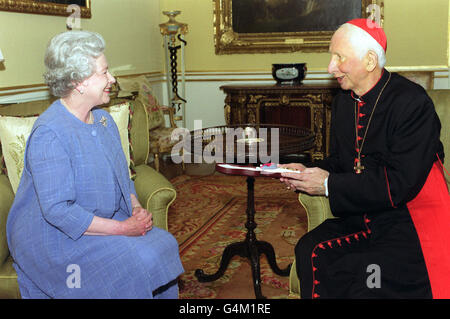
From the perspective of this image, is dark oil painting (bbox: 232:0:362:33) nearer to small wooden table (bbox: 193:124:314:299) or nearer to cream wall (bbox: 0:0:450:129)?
cream wall (bbox: 0:0:450:129)

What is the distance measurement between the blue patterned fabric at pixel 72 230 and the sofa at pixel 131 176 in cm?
12

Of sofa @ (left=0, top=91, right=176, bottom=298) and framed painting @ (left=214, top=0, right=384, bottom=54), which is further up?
framed painting @ (left=214, top=0, right=384, bottom=54)

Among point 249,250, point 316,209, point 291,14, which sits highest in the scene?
point 291,14

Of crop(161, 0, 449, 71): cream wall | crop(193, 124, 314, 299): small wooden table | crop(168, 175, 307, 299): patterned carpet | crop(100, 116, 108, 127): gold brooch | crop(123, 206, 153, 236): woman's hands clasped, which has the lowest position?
crop(168, 175, 307, 299): patterned carpet

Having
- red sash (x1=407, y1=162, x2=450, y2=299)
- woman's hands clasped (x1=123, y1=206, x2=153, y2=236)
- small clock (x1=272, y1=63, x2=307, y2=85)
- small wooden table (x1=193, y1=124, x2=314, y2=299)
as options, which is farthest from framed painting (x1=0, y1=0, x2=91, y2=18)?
red sash (x1=407, y1=162, x2=450, y2=299)

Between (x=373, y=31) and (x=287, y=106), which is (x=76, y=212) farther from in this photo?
(x=287, y=106)

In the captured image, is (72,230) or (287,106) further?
(287,106)

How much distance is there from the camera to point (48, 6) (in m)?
4.45

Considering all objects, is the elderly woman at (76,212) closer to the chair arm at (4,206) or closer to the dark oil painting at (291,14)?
the chair arm at (4,206)

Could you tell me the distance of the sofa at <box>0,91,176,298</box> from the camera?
2358 millimetres

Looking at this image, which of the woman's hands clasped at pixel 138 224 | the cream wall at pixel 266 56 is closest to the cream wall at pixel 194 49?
the cream wall at pixel 266 56

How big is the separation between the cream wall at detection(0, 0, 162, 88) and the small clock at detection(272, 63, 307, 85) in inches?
69.2

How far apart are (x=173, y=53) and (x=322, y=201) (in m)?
4.47

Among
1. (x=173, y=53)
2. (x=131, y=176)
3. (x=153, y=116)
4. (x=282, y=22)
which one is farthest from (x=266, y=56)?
(x=131, y=176)
